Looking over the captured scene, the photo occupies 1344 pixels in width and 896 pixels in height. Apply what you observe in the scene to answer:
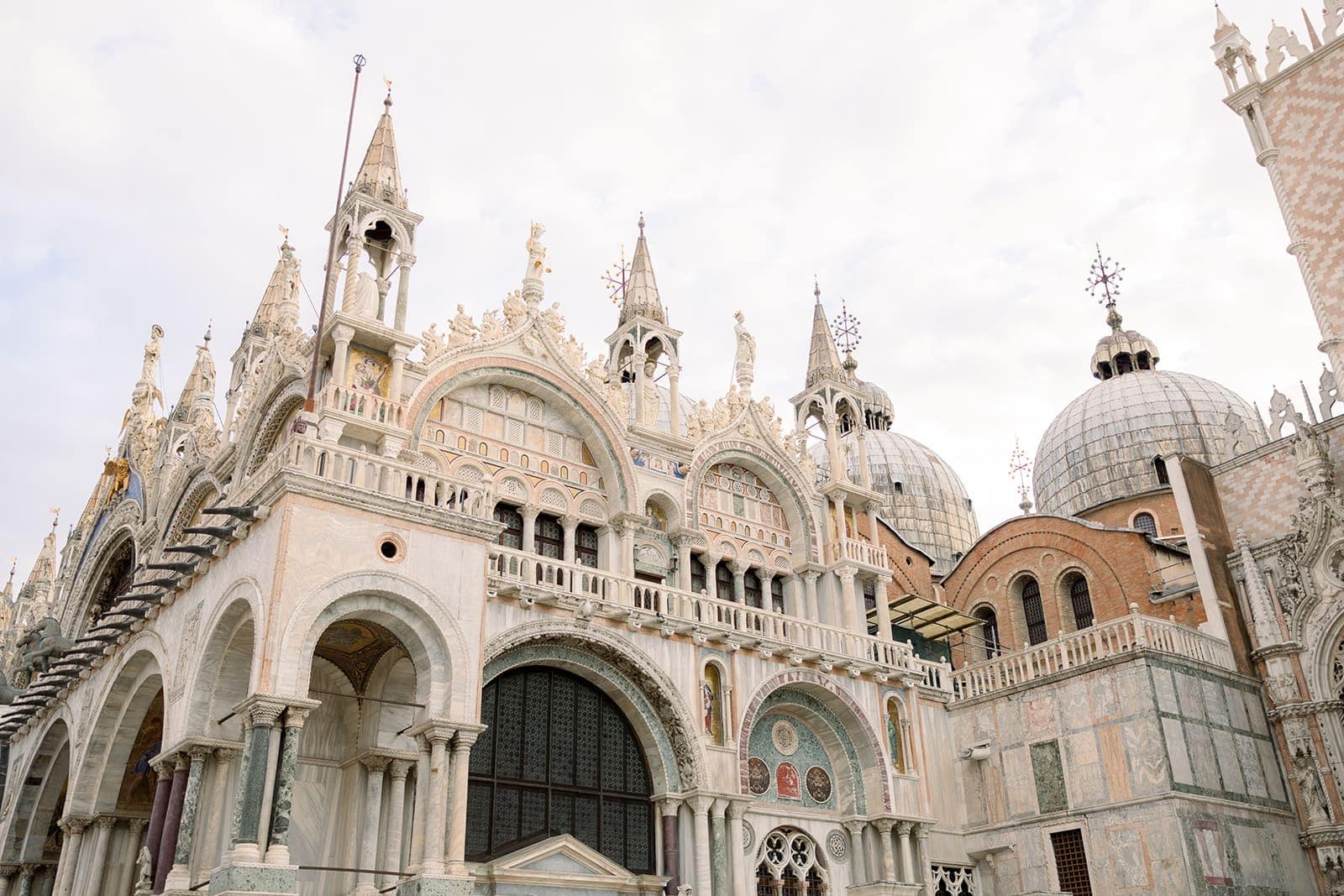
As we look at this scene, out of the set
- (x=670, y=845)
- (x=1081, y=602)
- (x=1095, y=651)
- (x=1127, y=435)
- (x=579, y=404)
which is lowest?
(x=670, y=845)

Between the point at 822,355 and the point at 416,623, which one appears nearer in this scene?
the point at 416,623

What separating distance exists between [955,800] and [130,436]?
23.2 meters

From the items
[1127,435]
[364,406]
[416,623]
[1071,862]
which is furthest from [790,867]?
[1127,435]

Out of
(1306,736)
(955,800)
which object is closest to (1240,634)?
(1306,736)

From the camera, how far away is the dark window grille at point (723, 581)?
A: 2398 centimetres

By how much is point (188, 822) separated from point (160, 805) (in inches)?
44.5

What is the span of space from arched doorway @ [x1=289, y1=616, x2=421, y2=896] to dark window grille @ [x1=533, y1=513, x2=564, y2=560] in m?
4.54

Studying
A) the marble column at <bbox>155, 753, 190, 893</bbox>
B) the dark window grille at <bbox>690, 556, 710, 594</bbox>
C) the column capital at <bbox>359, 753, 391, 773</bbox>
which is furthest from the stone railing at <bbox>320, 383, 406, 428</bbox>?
the dark window grille at <bbox>690, 556, 710, 594</bbox>

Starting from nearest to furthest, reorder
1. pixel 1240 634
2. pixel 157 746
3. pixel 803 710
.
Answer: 1. pixel 157 746
2. pixel 803 710
3. pixel 1240 634

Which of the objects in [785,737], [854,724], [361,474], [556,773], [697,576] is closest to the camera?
[361,474]

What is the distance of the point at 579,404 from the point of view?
22625mm

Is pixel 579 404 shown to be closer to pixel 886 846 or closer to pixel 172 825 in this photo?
pixel 886 846

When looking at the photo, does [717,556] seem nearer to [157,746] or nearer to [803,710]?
[803,710]

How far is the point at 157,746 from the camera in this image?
20.6 m
